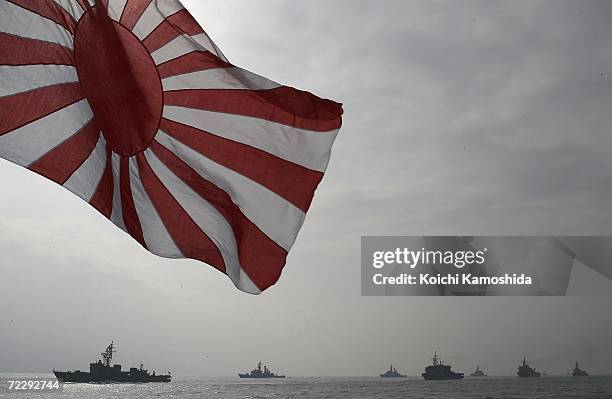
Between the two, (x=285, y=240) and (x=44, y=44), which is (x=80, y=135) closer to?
(x=44, y=44)

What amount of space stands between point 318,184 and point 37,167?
1740mm

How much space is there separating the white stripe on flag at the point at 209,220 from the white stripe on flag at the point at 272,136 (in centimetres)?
39

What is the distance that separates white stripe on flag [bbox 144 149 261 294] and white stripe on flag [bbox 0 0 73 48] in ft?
3.13

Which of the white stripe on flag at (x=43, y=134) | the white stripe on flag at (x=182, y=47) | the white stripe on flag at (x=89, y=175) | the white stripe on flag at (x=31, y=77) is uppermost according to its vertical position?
the white stripe on flag at (x=182, y=47)

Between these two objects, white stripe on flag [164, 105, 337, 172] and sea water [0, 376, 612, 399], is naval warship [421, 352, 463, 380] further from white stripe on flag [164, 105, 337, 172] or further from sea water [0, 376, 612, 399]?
white stripe on flag [164, 105, 337, 172]

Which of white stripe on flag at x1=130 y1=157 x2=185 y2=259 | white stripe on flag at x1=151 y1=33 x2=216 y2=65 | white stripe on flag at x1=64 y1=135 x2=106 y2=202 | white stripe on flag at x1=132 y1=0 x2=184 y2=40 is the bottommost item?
white stripe on flag at x1=130 y1=157 x2=185 y2=259

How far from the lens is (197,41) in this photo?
14.1ft

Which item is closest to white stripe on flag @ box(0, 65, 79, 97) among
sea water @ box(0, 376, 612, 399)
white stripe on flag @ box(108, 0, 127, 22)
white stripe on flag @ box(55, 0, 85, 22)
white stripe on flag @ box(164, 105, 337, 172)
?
white stripe on flag @ box(55, 0, 85, 22)

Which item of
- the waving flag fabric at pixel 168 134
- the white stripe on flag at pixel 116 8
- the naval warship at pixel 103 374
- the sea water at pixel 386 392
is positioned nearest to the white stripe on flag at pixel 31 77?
the waving flag fabric at pixel 168 134

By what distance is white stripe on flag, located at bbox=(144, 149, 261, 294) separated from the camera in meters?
4.46

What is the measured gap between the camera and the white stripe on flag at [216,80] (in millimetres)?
4367

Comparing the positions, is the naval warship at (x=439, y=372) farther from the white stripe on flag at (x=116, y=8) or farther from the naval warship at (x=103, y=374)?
the white stripe on flag at (x=116, y=8)

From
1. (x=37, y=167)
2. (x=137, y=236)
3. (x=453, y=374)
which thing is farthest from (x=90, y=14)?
(x=453, y=374)

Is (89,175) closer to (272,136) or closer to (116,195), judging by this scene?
(116,195)
